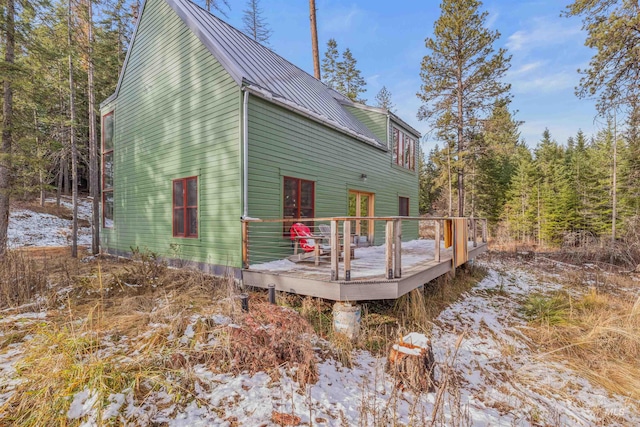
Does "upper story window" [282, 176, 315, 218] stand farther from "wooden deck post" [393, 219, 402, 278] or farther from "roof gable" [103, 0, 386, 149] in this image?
"wooden deck post" [393, 219, 402, 278]

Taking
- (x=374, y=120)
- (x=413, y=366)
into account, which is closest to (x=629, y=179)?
(x=374, y=120)

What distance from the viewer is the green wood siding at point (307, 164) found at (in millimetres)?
6352

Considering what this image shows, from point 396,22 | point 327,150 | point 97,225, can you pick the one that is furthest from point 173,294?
point 396,22

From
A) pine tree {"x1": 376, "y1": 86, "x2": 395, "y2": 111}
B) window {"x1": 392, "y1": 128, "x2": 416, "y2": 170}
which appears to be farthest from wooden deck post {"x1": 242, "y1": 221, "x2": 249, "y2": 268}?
pine tree {"x1": 376, "y1": 86, "x2": 395, "y2": 111}

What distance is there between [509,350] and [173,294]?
5.63m

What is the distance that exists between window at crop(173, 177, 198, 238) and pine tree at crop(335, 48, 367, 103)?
2025 cm

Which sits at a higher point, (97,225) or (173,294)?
(97,225)

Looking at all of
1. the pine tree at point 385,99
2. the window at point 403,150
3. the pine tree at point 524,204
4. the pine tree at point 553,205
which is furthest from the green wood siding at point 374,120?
the pine tree at point 385,99

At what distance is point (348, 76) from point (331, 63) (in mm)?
1812

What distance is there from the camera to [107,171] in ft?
33.4

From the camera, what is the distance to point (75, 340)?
3018mm

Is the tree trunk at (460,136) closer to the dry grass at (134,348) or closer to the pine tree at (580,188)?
the pine tree at (580,188)

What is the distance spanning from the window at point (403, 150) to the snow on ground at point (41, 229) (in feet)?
49.2

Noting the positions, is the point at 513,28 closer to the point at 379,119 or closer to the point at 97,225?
the point at 379,119
